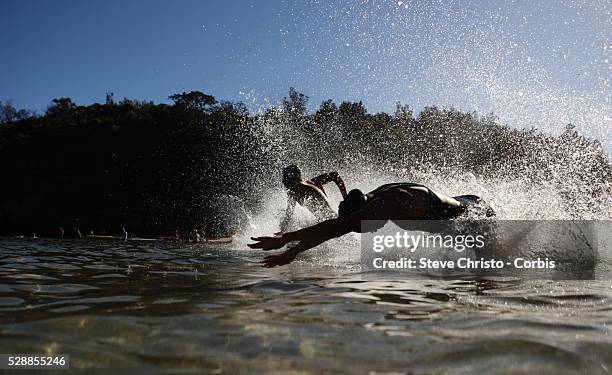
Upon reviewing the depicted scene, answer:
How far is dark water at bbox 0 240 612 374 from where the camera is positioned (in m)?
1.64

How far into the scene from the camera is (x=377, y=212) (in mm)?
4207

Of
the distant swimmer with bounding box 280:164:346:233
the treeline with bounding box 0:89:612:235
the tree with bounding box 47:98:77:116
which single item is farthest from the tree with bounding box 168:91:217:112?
the distant swimmer with bounding box 280:164:346:233

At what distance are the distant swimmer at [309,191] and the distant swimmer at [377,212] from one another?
3421mm

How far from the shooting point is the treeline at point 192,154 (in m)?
37.3

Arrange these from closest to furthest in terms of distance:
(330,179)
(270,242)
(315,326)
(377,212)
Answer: (315,326) → (270,242) → (377,212) → (330,179)

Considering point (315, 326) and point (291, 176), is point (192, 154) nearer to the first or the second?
point (291, 176)

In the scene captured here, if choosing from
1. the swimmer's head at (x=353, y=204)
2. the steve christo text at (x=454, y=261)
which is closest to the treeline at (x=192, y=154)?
the steve christo text at (x=454, y=261)

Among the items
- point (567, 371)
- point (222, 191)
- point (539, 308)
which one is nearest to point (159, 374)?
point (567, 371)

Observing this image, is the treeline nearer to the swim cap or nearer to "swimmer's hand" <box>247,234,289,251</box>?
the swim cap

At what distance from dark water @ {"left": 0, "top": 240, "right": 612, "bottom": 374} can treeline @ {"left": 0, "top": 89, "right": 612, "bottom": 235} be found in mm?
30435

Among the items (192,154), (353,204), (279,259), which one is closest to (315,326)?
(279,259)

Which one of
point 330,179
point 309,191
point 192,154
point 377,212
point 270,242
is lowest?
point 270,242

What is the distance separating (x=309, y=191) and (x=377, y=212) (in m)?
4.63

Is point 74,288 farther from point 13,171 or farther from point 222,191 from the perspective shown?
point 13,171
